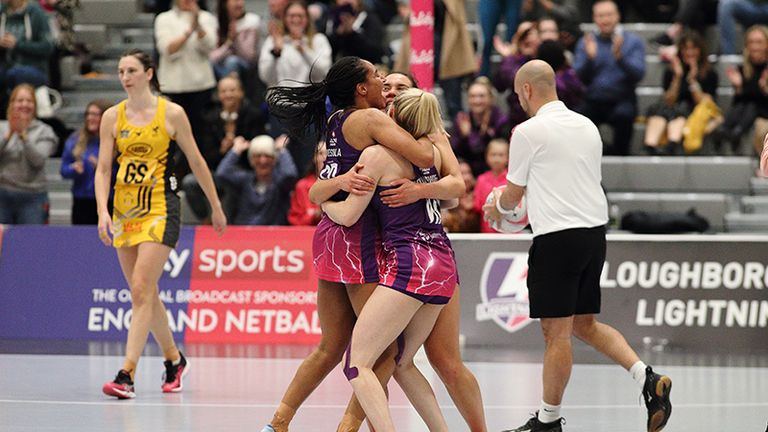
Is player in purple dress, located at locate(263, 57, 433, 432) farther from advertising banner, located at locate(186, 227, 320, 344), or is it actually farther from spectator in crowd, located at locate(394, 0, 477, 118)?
spectator in crowd, located at locate(394, 0, 477, 118)

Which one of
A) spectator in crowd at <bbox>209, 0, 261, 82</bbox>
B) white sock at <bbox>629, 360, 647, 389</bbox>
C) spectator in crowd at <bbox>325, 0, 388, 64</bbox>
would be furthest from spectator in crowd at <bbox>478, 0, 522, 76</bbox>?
white sock at <bbox>629, 360, 647, 389</bbox>

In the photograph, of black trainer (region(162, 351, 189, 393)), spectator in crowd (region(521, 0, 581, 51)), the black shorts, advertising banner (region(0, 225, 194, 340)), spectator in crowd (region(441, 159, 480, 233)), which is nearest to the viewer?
the black shorts

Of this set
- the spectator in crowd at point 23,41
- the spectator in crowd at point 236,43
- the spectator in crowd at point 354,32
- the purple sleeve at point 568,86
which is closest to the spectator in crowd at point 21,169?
the spectator in crowd at point 23,41

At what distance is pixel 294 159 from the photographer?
14.6 m

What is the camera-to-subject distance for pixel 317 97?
22.9 ft

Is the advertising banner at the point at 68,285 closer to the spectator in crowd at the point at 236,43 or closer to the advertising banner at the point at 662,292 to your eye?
the advertising banner at the point at 662,292

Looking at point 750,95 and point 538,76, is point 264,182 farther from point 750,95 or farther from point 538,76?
point 538,76

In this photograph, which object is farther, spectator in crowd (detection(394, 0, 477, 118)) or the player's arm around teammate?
spectator in crowd (detection(394, 0, 477, 118))

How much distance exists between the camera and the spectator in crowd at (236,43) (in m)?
15.5

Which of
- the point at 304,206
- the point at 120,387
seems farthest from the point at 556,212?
the point at 304,206

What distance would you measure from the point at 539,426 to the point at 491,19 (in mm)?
8201

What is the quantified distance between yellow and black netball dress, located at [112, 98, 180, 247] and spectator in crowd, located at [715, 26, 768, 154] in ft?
24.3

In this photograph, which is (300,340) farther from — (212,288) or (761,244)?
(761,244)

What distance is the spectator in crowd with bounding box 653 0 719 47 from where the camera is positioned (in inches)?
624
